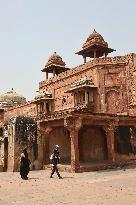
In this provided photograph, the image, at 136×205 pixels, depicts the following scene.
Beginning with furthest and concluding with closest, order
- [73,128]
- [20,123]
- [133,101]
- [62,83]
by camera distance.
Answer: [62,83] < [133,101] < [20,123] < [73,128]

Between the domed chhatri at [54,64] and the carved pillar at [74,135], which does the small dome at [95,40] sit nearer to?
the domed chhatri at [54,64]

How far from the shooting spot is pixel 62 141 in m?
20.2

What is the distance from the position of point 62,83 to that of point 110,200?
22149 mm

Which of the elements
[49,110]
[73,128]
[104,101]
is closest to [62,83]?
[49,110]

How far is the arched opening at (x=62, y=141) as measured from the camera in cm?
1958

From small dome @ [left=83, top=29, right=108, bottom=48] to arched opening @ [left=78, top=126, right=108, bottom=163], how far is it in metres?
10.9

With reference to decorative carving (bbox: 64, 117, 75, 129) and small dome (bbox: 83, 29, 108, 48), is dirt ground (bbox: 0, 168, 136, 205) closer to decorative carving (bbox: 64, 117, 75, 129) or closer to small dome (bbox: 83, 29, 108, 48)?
decorative carving (bbox: 64, 117, 75, 129)

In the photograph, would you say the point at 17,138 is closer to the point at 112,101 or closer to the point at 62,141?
the point at 62,141

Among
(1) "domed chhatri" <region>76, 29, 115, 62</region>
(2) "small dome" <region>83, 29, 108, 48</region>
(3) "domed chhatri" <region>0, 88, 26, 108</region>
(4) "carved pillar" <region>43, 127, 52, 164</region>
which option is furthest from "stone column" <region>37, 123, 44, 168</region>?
(3) "domed chhatri" <region>0, 88, 26, 108</region>

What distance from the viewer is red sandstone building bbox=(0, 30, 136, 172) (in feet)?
55.2

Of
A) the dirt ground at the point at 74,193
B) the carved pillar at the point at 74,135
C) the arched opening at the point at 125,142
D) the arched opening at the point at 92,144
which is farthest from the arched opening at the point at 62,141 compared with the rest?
the dirt ground at the point at 74,193

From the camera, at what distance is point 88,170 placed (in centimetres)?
1543

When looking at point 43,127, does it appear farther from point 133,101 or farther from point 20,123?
point 133,101

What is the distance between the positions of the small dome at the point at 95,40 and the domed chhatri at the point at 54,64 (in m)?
6.59
